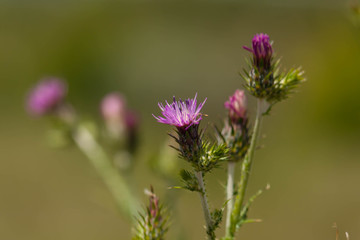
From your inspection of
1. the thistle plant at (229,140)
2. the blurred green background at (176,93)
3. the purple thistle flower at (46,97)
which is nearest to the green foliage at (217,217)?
the thistle plant at (229,140)

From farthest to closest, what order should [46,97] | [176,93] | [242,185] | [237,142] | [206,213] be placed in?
[176,93] < [46,97] < [237,142] < [242,185] < [206,213]

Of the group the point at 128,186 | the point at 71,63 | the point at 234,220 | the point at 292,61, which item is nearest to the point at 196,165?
the point at 234,220

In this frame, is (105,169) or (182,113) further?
(105,169)

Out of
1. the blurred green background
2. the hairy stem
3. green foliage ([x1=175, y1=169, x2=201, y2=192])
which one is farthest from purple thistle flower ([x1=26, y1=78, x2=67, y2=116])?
green foliage ([x1=175, y1=169, x2=201, y2=192])

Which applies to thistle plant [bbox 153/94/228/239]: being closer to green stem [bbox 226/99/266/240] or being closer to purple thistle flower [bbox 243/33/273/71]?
green stem [bbox 226/99/266/240]

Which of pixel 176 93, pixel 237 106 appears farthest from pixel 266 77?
pixel 176 93

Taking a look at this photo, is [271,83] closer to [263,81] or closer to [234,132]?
[263,81]

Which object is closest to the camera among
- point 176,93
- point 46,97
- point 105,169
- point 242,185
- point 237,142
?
point 242,185

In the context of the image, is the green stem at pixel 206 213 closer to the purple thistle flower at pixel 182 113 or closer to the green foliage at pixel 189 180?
the green foliage at pixel 189 180
